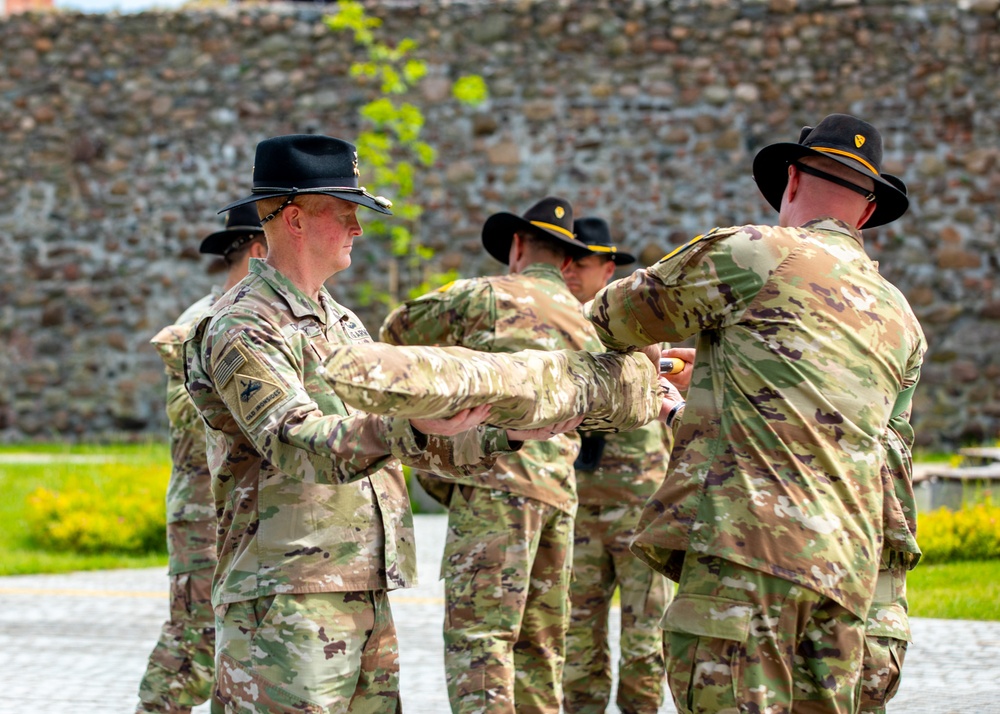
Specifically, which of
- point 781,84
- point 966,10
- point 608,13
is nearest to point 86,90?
point 608,13

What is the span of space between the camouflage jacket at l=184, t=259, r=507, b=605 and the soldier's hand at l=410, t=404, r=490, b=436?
0.28ft

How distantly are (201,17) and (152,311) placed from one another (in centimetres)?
362

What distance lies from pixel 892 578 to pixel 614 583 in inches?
82.1

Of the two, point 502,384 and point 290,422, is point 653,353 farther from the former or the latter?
point 290,422

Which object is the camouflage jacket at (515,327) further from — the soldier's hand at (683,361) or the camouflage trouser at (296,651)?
the camouflage trouser at (296,651)

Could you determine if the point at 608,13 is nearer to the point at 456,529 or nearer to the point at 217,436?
the point at 456,529

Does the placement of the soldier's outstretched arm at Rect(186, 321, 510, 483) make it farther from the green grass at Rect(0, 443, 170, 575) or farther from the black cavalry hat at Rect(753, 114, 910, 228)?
the green grass at Rect(0, 443, 170, 575)

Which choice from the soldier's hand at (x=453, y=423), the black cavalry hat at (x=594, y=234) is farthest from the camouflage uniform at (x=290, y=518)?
the black cavalry hat at (x=594, y=234)

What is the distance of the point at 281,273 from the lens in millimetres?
3453

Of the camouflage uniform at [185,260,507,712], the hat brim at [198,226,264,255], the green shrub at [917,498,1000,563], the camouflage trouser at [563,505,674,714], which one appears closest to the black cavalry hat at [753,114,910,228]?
the camouflage uniform at [185,260,507,712]

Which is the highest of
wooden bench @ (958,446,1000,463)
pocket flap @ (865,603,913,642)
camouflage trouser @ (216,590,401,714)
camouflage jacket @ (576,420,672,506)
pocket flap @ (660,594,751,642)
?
pocket flap @ (660,594,751,642)

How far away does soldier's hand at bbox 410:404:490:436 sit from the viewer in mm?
2793

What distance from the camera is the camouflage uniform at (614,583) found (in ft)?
18.6

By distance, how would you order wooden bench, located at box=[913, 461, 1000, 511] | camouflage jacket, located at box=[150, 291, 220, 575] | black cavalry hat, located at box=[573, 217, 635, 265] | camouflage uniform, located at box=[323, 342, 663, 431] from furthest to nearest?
wooden bench, located at box=[913, 461, 1000, 511] → black cavalry hat, located at box=[573, 217, 635, 265] → camouflage jacket, located at box=[150, 291, 220, 575] → camouflage uniform, located at box=[323, 342, 663, 431]
